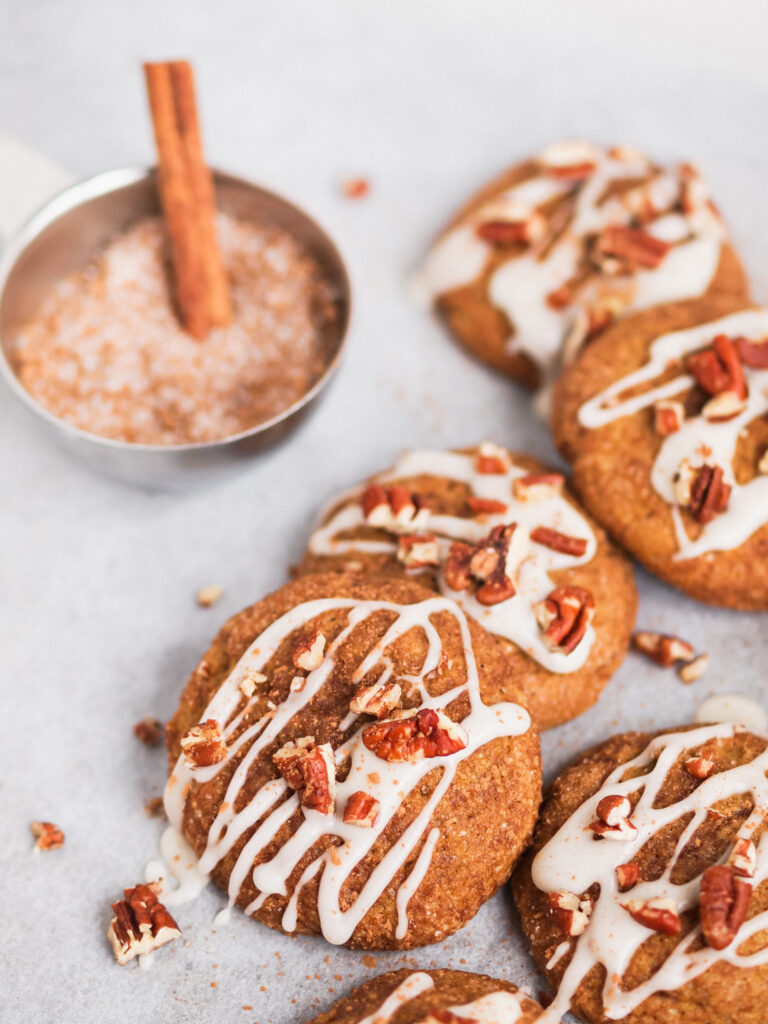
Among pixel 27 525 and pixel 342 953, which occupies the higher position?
pixel 27 525

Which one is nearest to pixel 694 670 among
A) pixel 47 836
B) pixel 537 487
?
pixel 537 487

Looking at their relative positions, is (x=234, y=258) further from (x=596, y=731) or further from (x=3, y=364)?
(x=596, y=731)

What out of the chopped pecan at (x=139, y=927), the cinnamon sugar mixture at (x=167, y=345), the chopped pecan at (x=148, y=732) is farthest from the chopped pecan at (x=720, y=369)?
the chopped pecan at (x=139, y=927)

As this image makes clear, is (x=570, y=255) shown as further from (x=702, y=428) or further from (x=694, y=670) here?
Answer: (x=694, y=670)

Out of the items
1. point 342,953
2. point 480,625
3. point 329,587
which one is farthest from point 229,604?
point 342,953

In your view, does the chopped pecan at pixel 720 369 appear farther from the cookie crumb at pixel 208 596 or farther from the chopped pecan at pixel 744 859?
the cookie crumb at pixel 208 596

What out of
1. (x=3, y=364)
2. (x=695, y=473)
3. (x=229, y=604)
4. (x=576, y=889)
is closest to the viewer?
(x=576, y=889)
